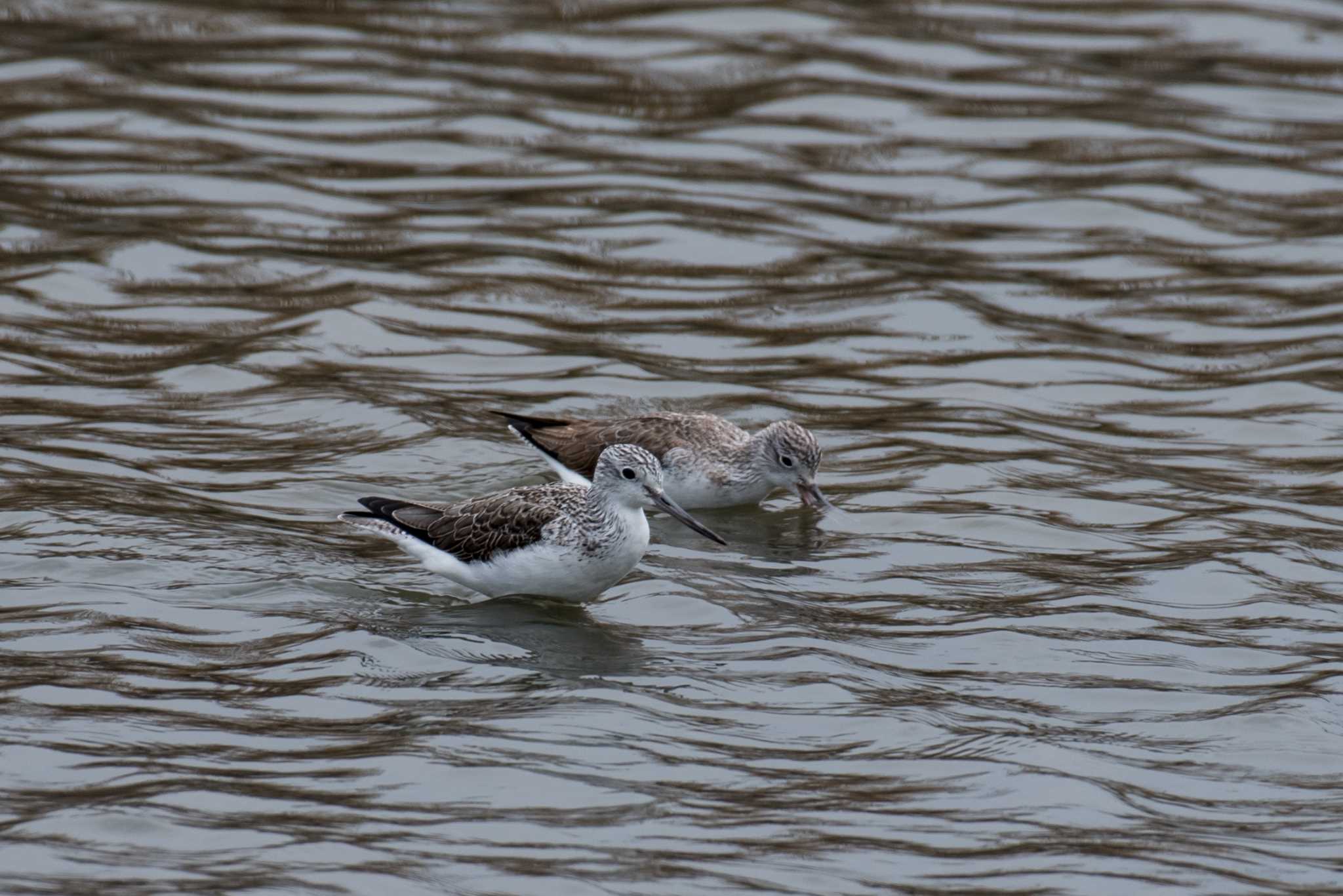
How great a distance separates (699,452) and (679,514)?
148 centimetres

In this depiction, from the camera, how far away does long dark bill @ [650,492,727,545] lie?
39.6ft

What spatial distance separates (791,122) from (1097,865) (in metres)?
12.9

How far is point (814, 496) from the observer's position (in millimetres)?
13547

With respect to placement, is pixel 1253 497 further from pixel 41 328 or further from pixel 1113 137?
pixel 41 328

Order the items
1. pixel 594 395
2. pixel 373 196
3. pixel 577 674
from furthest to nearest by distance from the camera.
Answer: pixel 373 196 < pixel 594 395 < pixel 577 674

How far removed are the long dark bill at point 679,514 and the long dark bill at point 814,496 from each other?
1.29 meters

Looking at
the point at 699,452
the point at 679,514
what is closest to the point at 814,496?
the point at 699,452

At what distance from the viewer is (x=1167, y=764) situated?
31.8 feet

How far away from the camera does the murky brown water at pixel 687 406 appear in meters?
8.98

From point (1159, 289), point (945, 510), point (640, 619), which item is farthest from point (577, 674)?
point (1159, 289)

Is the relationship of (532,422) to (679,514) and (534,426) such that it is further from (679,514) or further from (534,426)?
(679,514)

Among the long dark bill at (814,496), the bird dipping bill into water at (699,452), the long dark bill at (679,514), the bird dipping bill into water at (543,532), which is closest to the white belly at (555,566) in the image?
the bird dipping bill into water at (543,532)

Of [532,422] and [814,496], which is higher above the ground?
[532,422]

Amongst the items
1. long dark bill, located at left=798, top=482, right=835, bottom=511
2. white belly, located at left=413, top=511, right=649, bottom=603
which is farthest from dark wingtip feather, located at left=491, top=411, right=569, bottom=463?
white belly, located at left=413, top=511, right=649, bottom=603
